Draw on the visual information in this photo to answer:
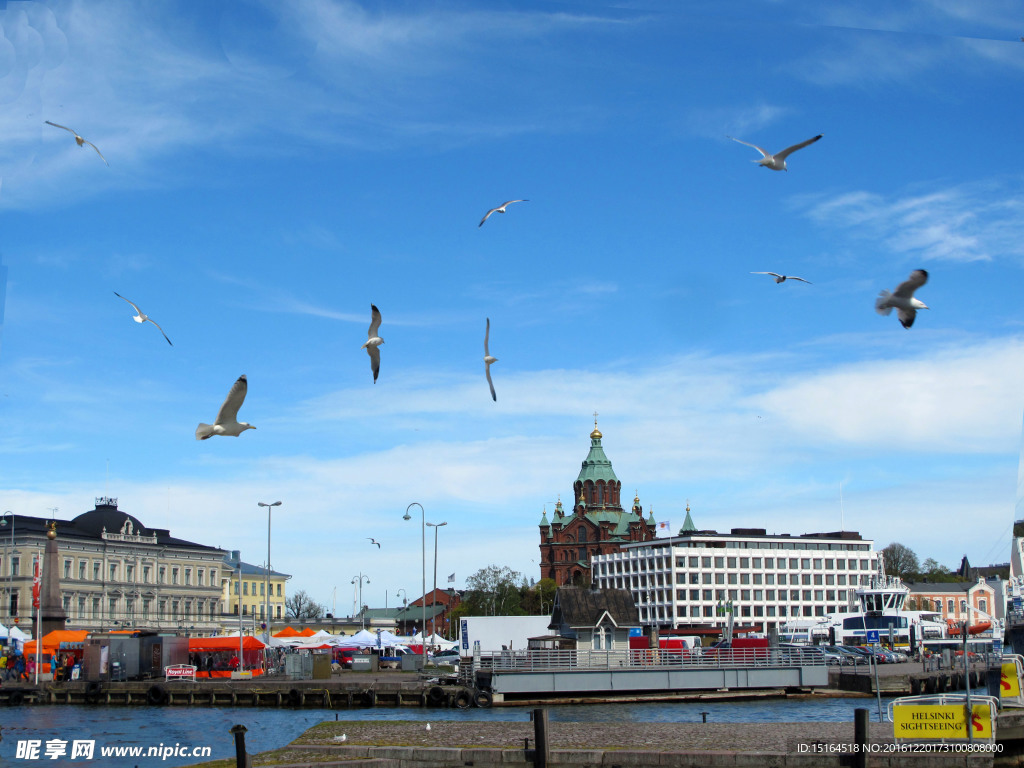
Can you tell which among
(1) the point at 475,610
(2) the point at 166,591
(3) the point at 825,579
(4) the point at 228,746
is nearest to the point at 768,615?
(3) the point at 825,579

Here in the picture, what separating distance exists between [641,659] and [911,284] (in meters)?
38.6

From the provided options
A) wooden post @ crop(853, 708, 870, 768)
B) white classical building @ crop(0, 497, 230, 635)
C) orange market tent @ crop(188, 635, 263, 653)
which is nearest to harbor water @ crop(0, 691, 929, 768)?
orange market tent @ crop(188, 635, 263, 653)

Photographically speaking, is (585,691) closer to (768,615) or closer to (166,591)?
(166,591)

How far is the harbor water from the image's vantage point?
37.1 meters

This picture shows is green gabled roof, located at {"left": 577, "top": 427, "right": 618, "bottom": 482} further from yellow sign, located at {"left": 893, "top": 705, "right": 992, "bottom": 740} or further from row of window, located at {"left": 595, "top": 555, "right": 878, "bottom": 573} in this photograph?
yellow sign, located at {"left": 893, "top": 705, "right": 992, "bottom": 740}

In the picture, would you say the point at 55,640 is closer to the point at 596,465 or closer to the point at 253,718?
the point at 253,718

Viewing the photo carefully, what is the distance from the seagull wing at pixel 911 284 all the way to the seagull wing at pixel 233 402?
12461mm

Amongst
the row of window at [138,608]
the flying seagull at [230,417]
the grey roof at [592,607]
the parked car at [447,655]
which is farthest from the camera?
the row of window at [138,608]

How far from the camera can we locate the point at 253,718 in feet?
152

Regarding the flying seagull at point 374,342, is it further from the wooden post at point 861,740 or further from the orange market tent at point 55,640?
the orange market tent at point 55,640

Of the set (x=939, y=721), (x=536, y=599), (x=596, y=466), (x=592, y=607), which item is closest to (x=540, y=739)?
(x=939, y=721)

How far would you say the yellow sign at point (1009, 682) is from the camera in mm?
26953

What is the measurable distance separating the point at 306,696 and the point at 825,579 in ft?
377

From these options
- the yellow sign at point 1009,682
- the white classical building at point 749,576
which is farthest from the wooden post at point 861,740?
the white classical building at point 749,576
